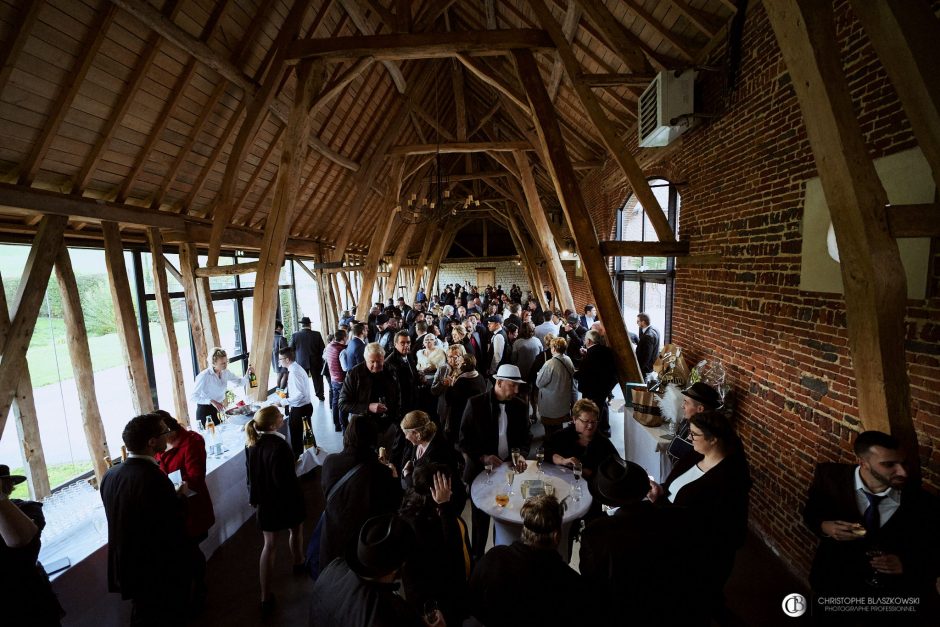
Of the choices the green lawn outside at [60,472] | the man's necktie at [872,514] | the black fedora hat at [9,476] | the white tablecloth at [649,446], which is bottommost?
the green lawn outside at [60,472]

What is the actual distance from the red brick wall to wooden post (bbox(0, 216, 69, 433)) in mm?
7078

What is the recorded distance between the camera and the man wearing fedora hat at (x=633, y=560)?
1853 mm

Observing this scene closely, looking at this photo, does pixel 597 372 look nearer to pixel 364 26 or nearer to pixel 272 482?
pixel 272 482

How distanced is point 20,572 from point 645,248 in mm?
5449

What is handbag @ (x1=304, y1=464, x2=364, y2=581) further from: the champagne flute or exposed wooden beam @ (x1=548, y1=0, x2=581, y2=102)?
exposed wooden beam @ (x1=548, y1=0, x2=581, y2=102)

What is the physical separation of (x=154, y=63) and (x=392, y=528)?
566 centimetres

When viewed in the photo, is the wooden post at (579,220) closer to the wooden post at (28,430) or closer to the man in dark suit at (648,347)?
the man in dark suit at (648,347)

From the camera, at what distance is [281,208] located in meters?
5.39

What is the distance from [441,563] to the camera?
6.82 ft

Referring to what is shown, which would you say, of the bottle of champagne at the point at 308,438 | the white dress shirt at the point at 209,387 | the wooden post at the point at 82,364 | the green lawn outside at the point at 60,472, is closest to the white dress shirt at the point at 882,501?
the bottle of champagne at the point at 308,438

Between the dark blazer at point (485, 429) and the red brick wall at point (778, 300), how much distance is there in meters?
2.17

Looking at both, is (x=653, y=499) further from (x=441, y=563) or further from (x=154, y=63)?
(x=154, y=63)

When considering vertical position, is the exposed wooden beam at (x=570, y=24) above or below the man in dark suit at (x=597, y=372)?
above

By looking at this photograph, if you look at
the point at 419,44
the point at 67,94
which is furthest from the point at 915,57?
the point at 67,94
